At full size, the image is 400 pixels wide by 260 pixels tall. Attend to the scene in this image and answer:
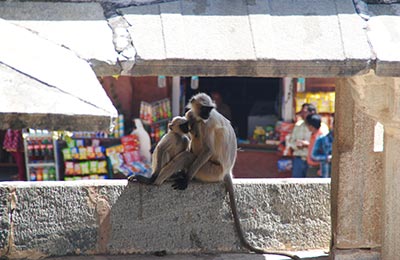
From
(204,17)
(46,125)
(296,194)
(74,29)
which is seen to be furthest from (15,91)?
(296,194)

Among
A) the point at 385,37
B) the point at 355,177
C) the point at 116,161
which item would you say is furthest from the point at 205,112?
the point at 116,161

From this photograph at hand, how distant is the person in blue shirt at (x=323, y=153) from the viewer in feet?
33.5

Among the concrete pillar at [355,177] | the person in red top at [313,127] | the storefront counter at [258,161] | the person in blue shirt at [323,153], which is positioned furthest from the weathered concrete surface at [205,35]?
the storefront counter at [258,161]

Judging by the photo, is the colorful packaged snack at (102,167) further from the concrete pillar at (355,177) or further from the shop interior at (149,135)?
the concrete pillar at (355,177)

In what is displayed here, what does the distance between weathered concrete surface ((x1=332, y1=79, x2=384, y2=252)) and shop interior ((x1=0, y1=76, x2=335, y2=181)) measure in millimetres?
5190

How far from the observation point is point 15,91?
12.3 feet

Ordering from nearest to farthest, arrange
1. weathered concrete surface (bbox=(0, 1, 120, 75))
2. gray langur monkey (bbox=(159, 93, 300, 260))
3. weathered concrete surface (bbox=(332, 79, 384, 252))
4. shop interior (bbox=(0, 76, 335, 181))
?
weathered concrete surface (bbox=(0, 1, 120, 75))
weathered concrete surface (bbox=(332, 79, 384, 252))
gray langur monkey (bbox=(159, 93, 300, 260))
shop interior (bbox=(0, 76, 335, 181))

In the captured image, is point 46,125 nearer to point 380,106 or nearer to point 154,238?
point 380,106

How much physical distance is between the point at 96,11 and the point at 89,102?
4.07 ft

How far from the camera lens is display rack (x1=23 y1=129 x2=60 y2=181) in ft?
37.0

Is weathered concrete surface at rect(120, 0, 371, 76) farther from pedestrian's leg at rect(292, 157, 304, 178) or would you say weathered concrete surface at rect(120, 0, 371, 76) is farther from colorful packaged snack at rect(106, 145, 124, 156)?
colorful packaged snack at rect(106, 145, 124, 156)

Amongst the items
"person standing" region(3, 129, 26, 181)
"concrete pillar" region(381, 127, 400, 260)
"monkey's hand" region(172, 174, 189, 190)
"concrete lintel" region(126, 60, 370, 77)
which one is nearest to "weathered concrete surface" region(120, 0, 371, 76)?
"concrete lintel" region(126, 60, 370, 77)

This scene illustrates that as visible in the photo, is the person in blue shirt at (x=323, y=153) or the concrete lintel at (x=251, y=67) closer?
the concrete lintel at (x=251, y=67)

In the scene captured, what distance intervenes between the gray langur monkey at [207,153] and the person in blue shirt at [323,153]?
335 centimetres
